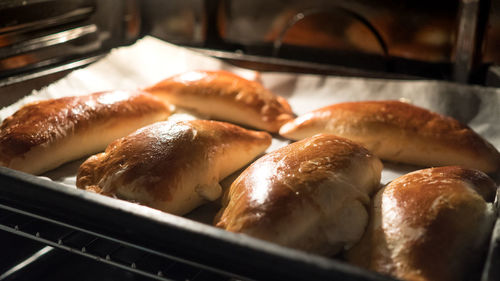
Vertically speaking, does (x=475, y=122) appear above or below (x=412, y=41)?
below

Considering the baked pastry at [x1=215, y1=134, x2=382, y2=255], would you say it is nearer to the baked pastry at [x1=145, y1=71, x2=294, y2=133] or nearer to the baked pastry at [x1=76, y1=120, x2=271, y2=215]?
the baked pastry at [x1=76, y1=120, x2=271, y2=215]

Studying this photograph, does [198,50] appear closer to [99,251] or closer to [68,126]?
[68,126]

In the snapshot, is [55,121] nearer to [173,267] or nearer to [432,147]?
[173,267]

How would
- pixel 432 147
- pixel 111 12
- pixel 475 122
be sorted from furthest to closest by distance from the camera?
pixel 111 12
pixel 475 122
pixel 432 147

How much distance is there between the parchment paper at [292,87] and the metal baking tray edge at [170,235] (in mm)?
346

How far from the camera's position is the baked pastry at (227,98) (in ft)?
4.86

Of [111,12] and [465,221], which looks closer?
[465,221]

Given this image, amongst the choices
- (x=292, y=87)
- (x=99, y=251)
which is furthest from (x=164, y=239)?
(x=292, y=87)

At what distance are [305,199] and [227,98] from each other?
656mm

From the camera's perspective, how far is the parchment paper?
1.41 metres

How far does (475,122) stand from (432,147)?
0.25 metres

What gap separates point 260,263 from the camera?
708 mm

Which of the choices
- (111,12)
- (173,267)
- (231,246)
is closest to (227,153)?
(173,267)

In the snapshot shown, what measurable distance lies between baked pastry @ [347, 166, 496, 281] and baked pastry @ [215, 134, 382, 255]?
44 mm
